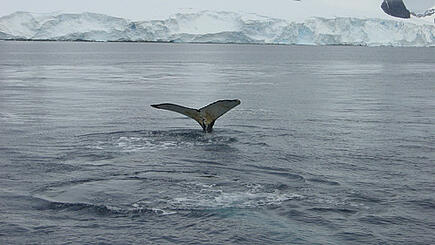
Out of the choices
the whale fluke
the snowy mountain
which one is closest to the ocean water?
the whale fluke

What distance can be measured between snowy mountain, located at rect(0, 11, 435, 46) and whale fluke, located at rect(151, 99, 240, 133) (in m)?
117

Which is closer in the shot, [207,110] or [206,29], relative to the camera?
[207,110]

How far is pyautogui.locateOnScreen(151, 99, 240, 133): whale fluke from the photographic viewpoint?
18.7m

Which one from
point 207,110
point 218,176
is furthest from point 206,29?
point 218,176

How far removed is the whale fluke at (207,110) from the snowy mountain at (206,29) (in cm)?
11666

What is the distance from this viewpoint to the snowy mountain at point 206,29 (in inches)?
5231

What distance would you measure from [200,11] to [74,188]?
429 ft

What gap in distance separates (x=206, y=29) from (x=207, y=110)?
411 feet

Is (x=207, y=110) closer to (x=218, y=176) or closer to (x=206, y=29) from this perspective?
(x=218, y=176)

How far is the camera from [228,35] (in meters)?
143

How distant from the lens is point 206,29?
469ft

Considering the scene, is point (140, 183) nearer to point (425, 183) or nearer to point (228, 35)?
point (425, 183)

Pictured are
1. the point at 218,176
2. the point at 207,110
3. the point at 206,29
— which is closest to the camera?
the point at 218,176

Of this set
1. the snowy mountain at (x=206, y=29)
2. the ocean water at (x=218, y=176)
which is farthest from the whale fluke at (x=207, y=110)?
the snowy mountain at (x=206, y=29)
